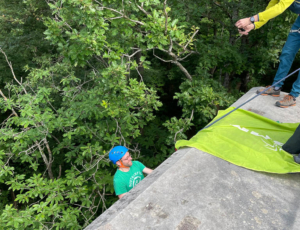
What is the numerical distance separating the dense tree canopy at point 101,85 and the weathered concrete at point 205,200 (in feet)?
5.40

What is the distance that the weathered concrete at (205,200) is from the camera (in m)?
1.43

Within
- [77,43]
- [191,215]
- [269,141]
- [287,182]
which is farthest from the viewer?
[77,43]

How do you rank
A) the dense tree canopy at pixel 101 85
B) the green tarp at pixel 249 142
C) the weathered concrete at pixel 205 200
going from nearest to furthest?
the weathered concrete at pixel 205 200
the green tarp at pixel 249 142
the dense tree canopy at pixel 101 85

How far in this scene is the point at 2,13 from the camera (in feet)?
18.9

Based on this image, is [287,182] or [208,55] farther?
[208,55]

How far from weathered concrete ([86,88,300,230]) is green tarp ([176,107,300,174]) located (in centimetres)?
8

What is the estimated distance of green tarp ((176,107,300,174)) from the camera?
192 cm

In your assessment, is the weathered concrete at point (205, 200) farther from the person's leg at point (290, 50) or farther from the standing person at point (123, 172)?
the person's leg at point (290, 50)

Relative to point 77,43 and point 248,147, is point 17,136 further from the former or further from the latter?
point 248,147

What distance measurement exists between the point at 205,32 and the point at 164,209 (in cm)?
504

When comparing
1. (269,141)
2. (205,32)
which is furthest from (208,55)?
(269,141)

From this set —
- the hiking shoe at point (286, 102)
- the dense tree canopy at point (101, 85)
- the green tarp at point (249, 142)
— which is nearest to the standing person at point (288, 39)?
the hiking shoe at point (286, 102)

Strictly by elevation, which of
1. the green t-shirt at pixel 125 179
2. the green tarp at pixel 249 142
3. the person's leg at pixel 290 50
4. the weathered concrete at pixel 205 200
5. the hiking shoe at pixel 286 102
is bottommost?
the green t-shirt at pixel 125 179

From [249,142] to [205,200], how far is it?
36.1 inches
